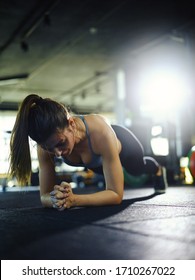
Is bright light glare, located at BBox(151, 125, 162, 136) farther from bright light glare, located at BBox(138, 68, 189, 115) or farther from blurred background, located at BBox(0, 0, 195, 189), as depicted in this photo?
bright light glare, located at BBox(138, 68, 189, 115)

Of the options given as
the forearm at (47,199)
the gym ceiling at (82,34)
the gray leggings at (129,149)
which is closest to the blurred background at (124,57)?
the gym ceiling at (82,34)

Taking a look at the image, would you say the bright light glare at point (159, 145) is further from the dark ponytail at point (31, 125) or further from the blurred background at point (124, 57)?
the dark ponytail at point (31, 125)

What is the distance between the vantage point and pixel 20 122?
1.65m

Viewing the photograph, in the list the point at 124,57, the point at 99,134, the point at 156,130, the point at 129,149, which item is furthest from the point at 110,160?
the point at 124,57

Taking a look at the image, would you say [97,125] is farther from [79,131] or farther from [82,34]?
[82,34]

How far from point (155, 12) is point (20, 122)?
15.8 ft

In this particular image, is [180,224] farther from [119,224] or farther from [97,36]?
[97,36]

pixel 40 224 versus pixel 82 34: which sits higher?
pixel 82 34

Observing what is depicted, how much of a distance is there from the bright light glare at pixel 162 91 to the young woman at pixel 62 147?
19.5 ft

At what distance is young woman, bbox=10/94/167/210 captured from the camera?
1.62 metres

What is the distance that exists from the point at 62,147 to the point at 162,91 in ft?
21.7

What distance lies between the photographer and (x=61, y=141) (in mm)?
1643

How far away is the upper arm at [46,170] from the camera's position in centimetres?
197
